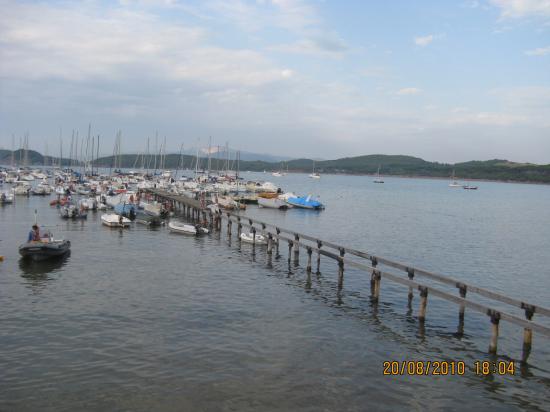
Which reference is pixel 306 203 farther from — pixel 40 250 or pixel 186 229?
pixel 40 250

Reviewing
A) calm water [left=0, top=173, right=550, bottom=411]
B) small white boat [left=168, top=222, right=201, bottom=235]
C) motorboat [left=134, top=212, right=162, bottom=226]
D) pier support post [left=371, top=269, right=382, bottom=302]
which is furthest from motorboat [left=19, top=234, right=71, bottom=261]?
pier support post [left=371, top=269, right=382, bottom=302]

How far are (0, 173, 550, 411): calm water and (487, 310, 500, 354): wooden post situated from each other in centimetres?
40

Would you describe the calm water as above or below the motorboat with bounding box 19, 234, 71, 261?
below

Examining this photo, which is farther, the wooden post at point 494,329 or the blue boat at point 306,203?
the blue boat at point 306,203

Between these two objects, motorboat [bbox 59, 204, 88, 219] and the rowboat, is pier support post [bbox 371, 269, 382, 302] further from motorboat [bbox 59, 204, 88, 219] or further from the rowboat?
motorboat [bbox 59, 204, 88, 219]

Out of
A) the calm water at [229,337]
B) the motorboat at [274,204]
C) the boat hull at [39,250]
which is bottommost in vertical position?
the calm water at [229,337]

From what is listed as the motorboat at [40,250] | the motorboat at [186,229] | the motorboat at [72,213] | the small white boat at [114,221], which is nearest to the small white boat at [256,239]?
the motorboat at [186,229]

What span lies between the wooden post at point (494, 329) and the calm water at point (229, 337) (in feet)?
1.30

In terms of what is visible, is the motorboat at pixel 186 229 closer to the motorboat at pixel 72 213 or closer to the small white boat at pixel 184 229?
the small white boat at pixel 184 229

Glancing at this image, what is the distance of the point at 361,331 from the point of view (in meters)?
20.2

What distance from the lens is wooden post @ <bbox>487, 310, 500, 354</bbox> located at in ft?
56.2

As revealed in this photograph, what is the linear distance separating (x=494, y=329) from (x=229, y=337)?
9897 mm

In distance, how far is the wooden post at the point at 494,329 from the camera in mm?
17125

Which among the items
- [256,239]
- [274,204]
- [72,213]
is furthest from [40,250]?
[274,204]
